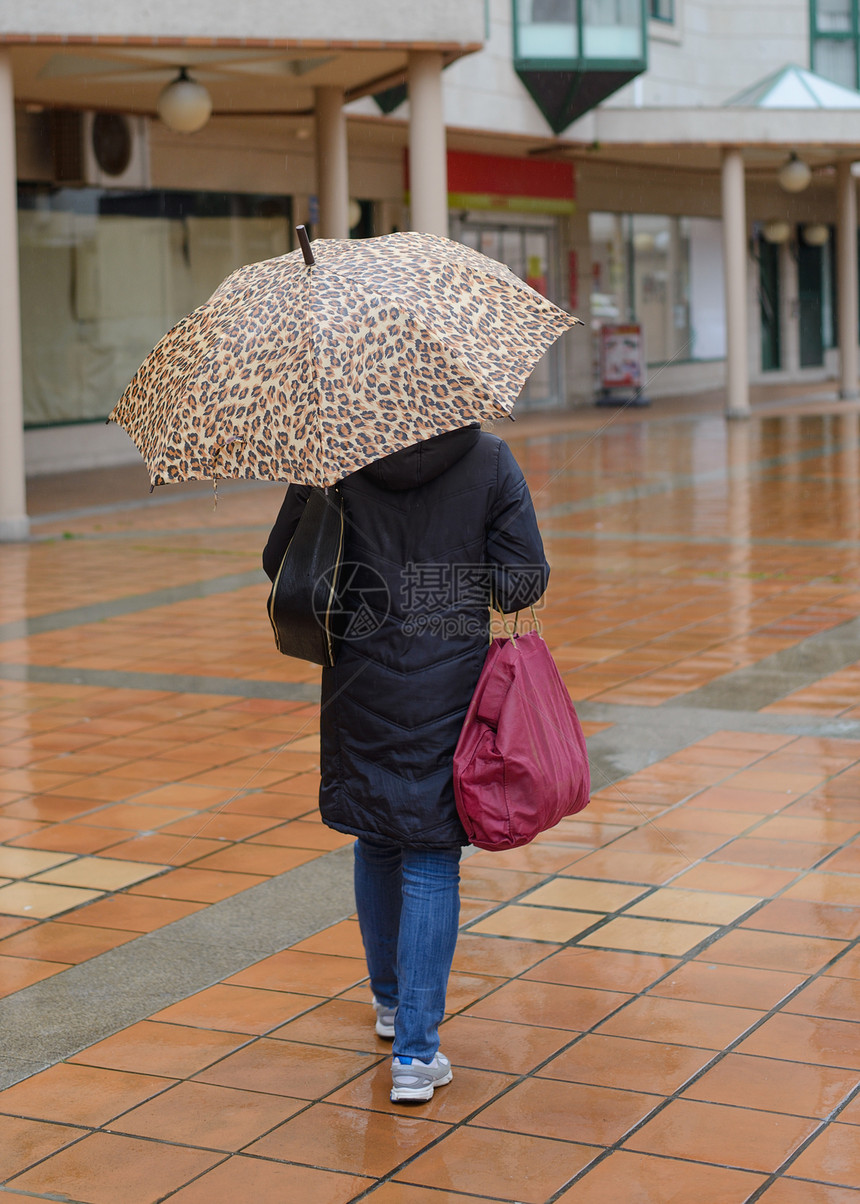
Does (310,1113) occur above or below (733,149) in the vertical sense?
below

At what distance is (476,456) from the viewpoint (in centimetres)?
321

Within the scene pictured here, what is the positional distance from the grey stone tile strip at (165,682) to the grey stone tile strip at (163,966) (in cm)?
233

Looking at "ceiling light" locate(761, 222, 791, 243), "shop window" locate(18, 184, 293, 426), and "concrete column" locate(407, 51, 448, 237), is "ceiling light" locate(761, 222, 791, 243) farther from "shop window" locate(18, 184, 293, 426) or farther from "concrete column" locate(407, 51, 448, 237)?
"concrete column" locate(407, 51, 448, 237)

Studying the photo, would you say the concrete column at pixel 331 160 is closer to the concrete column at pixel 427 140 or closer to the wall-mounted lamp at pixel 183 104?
the concrete column at pixel 427 140

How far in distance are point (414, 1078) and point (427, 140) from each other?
1226 cm

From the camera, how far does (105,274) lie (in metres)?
19.2

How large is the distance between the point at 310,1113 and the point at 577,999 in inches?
30.0

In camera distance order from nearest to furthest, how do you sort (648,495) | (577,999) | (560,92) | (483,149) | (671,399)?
1. (577,999)
2. (648,495)
3. (560,92)
4. (483,149)
5. (671,399)

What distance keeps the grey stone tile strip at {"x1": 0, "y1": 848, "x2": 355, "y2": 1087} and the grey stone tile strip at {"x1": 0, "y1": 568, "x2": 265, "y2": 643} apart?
422 cm

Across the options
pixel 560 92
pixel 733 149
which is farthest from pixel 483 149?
pixel 733 149

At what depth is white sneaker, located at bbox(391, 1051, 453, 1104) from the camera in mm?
3205

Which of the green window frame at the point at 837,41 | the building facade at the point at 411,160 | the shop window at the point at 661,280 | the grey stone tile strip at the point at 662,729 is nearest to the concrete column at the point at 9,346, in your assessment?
the building facade at the point at 411,160

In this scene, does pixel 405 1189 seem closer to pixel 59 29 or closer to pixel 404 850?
pixel 404 850

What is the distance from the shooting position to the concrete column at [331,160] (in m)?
16.5
